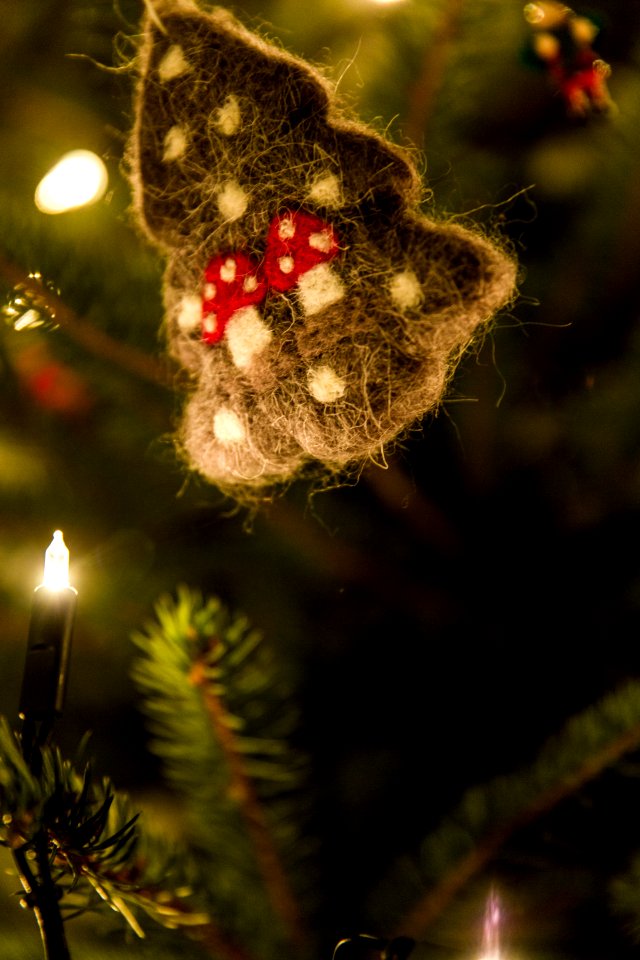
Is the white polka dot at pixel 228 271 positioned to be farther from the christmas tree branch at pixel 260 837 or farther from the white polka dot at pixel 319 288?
the christmas tree branch at pixel 260 837

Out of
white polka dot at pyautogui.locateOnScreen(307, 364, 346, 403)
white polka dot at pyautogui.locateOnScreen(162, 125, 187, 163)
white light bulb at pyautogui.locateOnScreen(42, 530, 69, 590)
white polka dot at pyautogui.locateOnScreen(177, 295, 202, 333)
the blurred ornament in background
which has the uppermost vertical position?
the blurred ornament in background

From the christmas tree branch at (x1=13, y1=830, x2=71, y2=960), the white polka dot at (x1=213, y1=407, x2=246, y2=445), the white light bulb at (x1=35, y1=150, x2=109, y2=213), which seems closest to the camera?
the christmas tree branch at (x1=13, y1=830, x2=71, y2=960)

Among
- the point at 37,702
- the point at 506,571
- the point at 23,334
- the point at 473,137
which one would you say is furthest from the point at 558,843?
the point at 473,137

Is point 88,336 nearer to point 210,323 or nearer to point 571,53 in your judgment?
point 210,323

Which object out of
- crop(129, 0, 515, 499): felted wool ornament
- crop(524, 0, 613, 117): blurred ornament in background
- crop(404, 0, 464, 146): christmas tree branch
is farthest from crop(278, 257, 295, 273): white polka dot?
crop(524, 0, 613, 117): blurred ornament in background

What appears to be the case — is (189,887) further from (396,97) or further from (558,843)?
(396,97)

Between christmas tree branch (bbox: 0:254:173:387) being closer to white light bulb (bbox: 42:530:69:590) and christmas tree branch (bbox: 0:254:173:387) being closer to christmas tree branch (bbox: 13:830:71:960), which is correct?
white light bulb (bbox: 42:530:69:590)

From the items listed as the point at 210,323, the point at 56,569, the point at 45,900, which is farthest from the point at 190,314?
the point at 45,900
